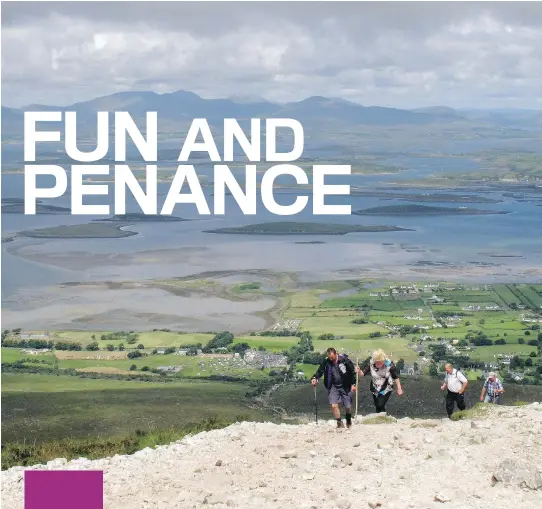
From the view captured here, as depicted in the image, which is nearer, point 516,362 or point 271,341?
point 516,362

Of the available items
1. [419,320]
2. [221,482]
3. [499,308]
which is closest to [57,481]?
[221,482]

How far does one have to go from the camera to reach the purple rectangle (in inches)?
429

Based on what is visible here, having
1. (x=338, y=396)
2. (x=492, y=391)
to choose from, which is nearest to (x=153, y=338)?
(x=492, y=391)

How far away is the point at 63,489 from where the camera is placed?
1164cm

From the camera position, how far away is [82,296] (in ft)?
237

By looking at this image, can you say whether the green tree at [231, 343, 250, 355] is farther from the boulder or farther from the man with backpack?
the boulder

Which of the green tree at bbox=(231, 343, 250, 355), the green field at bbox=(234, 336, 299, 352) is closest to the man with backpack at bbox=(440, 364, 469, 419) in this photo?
the green field at bbox=(234, 336, 299, 352)

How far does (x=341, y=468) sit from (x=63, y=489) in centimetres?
309

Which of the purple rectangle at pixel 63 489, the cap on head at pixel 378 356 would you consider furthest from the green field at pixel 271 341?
the purple rectangle at pixel 63 489

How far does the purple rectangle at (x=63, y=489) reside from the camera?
10.9 metres

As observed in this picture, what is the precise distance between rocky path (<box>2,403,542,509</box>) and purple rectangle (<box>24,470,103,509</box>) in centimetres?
14

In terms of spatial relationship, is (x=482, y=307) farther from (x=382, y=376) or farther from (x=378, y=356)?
(x=378, y=356)

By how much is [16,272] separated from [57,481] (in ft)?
243

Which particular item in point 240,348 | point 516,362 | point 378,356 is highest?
point 378,356
